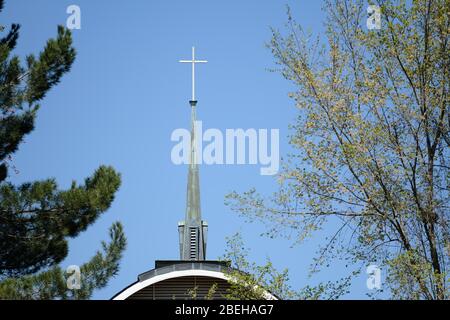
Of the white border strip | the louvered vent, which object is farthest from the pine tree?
the louvered vent

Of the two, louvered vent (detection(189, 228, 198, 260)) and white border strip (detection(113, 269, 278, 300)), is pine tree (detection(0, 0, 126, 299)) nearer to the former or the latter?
white border strip (detection(113, 269, 278, 300))

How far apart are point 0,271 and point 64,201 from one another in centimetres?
305

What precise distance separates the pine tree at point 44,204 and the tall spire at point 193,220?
1639 centimetres

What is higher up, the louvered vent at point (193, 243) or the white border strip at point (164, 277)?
the louvered vent at point (193, 243)

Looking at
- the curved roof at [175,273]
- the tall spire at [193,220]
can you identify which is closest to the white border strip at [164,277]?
the curved roof at [175,273]

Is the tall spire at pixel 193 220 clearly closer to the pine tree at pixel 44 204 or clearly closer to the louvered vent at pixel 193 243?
the louvered vent at pixel 193 243

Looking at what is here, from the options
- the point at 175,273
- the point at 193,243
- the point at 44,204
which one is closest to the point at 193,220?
the point at 193,243

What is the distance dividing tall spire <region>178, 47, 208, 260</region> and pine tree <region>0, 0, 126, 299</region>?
53.8ft

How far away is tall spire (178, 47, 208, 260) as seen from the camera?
50.6m

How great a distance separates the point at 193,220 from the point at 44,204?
23.1 m

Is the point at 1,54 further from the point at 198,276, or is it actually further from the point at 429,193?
the point at 429,193

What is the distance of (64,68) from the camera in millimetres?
34281

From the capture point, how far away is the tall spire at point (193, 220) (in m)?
50.6
